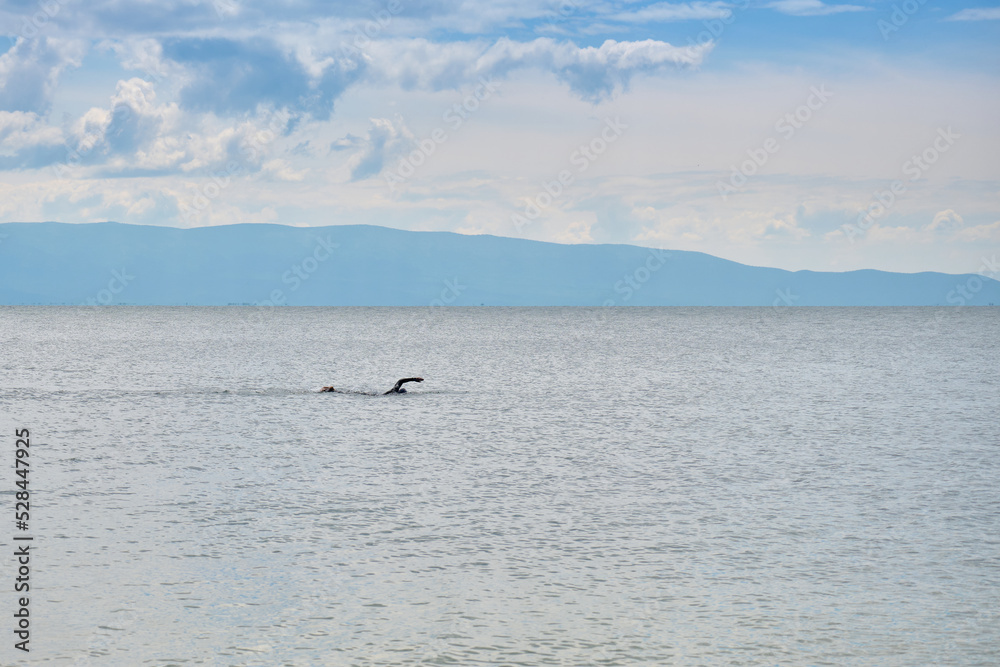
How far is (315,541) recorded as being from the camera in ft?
74.2

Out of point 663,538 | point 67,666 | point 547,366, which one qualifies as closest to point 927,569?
point 663,538

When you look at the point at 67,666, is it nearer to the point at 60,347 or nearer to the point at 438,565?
the point at 438,565

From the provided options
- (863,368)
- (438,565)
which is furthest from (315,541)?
(863,368)

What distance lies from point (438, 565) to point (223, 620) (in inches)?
190

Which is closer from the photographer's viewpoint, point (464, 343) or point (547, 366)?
point (547, 366)

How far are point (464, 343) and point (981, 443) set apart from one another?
109 meters

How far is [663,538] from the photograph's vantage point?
2295cm

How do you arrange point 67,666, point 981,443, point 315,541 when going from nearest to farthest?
point 67,666 < point 315,541 < point 981,443

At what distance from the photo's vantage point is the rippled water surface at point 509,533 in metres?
16.5

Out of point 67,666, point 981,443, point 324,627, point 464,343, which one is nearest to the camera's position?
point 67,666

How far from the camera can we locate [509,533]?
23.4 metres

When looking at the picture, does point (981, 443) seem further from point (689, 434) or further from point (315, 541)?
point (315, 541)

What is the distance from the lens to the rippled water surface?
16469mm

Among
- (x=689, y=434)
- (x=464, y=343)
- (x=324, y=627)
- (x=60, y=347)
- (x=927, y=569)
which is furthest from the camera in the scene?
(x=464, y=343)
